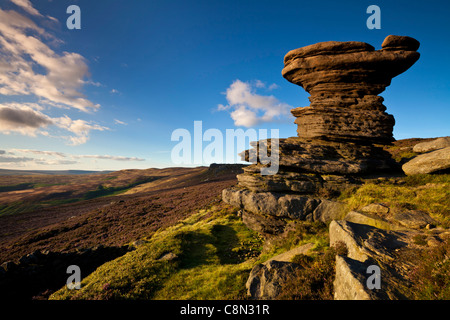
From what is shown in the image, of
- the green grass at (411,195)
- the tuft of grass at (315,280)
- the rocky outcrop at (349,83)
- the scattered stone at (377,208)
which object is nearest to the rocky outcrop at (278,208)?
the green grass at (411,195)

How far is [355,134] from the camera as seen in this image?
16719 mm

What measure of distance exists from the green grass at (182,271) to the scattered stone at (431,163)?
1469 centimetres

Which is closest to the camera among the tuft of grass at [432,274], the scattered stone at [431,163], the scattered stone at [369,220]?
the tuft of grass at [432,274]

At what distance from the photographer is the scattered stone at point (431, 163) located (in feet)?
39.9

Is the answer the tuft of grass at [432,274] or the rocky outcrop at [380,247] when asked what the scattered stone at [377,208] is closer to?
A: the rocky outcrop at [380,247]

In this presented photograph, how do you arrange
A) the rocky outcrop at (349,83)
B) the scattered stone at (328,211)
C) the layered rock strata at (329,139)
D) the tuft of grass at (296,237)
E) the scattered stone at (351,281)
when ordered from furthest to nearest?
the rocky outcrop at (349,83)
the layered rock strata at (329,139)
the scattered stone at (328,211)
the tuft of grass at (296,237)
the scattered stone at (351,281)

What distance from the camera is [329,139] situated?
698 inches

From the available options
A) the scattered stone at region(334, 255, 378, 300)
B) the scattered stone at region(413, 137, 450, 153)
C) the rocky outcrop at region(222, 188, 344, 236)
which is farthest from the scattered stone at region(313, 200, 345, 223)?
the scattered stone at region(413, 137, 450, 153)

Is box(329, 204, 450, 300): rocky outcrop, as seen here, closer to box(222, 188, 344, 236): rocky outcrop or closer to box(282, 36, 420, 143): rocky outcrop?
box(222, 188, 344, 236): rocky outcrop

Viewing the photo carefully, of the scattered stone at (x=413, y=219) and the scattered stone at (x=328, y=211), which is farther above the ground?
the scattered stone at (x=413, y=219)

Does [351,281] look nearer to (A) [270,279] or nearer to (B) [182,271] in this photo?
(A) [270,279]

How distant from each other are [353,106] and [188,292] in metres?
22.2

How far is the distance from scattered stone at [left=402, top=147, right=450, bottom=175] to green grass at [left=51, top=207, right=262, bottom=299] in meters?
14.7

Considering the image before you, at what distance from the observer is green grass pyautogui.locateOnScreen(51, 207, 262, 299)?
10.2m
